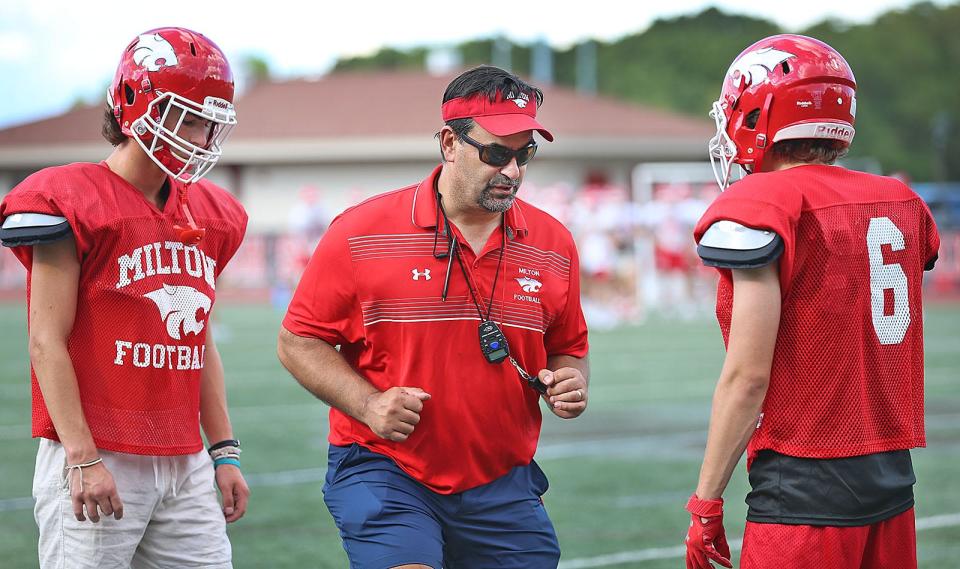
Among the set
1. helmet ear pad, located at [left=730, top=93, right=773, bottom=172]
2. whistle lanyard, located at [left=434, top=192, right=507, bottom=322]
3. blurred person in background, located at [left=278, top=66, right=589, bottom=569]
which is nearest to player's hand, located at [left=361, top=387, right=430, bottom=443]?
blurred person in background, located at [left=278, top=66, right=589, bottom=569]

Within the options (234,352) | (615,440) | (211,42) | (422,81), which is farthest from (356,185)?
(211,42)

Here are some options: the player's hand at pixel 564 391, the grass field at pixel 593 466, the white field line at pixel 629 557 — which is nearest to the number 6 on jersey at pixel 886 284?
the player's hand at pixel 564 391

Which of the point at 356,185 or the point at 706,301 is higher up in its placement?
the point at 356,185

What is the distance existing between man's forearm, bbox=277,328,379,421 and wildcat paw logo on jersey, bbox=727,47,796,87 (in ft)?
4.49

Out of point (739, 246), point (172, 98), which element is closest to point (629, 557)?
point (739, 246)

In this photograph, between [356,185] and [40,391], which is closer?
[40,391]

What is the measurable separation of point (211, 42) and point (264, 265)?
26.7 meters

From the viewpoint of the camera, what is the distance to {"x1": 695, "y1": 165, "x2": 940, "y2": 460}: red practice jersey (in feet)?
10.2

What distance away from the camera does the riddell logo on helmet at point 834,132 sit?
3271 millimetres

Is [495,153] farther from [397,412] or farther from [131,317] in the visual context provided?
[131,317]

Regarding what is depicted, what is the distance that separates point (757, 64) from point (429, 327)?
3.86ft

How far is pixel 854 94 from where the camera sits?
3404 millimetres

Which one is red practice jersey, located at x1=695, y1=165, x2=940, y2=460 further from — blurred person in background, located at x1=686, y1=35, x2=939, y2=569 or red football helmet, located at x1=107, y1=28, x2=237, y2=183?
red football helmet, located at x1=107, y1=28, x2=237, y2=183

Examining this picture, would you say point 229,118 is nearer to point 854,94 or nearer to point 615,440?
point 854,94
